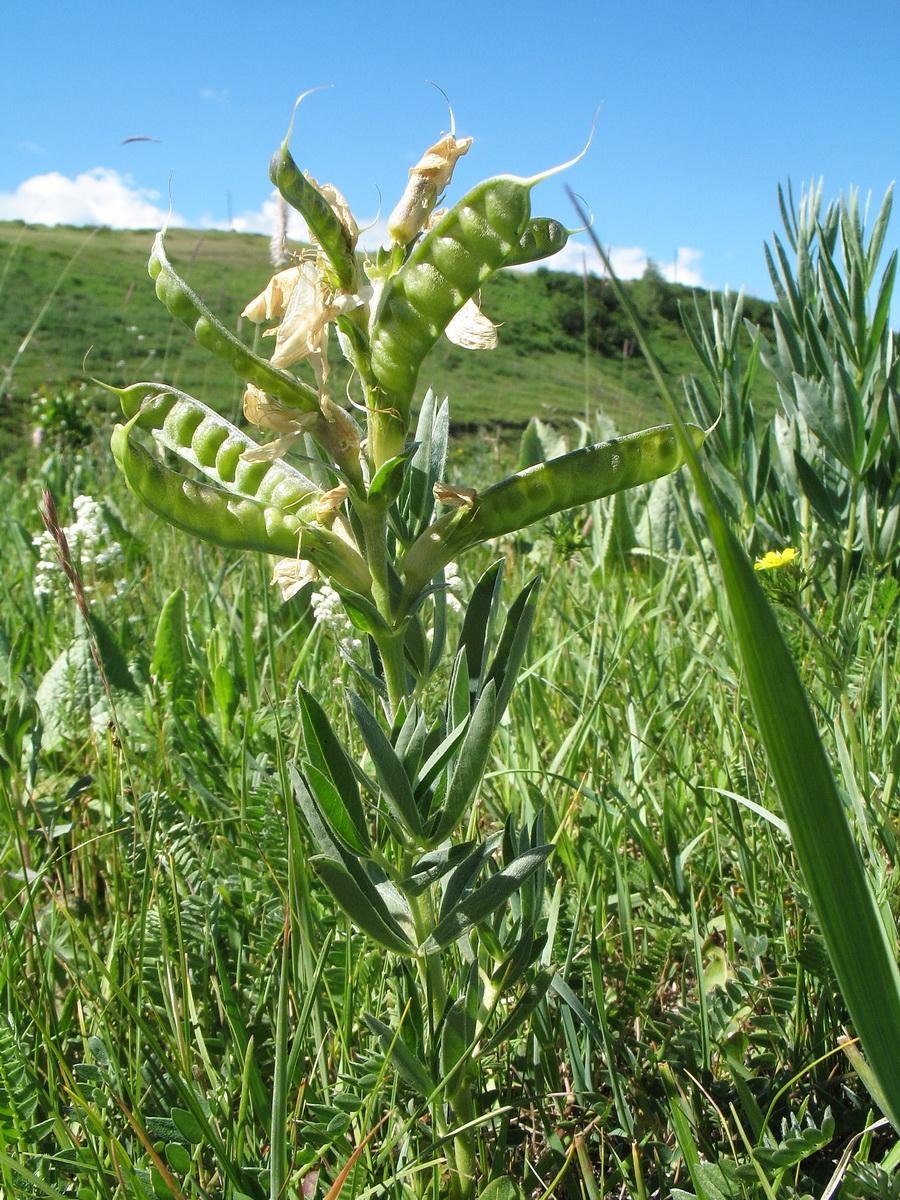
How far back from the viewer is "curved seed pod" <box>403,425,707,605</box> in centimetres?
91

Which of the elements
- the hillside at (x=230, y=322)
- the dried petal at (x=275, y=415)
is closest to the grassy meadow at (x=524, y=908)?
the dried petal at (x=275, y=415)

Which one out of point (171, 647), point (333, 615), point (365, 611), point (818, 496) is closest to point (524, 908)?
point (365, 611)

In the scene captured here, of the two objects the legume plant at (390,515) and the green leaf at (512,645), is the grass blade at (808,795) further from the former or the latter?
the green leaf at (512,645)

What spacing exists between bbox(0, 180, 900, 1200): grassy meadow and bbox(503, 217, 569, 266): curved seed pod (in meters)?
0.32

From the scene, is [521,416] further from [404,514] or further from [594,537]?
[404,514]

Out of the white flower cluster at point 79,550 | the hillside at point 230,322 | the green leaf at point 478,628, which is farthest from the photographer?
the hillside at point 230,322

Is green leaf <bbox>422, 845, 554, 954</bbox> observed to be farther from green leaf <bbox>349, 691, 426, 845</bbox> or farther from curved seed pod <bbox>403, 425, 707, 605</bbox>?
curved seed pod <bbox>403, 425, 707, 605</bbox>

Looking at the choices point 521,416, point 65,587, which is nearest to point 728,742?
point 65,587

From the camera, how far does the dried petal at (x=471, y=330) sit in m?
0.86

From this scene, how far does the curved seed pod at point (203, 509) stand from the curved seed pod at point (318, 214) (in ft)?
0.75

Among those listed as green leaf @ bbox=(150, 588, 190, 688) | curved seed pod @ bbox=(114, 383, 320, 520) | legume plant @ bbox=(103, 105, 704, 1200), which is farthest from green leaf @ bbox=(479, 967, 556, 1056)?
green leaf @ bbox=(150, 588, 190, 688)

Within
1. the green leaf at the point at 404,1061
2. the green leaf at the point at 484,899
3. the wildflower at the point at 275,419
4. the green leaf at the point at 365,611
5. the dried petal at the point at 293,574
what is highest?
the wildflower at the point at 275,419

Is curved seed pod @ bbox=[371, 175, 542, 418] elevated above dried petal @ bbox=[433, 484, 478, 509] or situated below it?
above

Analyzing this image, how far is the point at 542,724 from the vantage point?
1.95 meters
